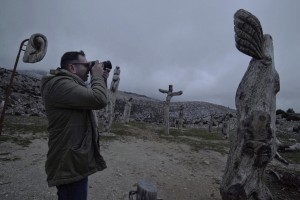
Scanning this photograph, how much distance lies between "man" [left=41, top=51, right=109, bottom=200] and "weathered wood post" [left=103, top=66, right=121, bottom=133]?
11.5 m

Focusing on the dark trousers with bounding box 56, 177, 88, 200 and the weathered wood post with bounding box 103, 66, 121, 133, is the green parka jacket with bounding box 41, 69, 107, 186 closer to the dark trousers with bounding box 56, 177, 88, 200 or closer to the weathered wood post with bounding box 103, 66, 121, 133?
the dark trousers with bounding box 56, 177, 88, 200

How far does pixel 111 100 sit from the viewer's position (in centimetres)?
1480

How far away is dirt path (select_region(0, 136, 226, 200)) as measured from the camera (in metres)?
5.52

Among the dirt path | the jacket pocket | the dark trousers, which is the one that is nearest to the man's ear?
the jacket pocket

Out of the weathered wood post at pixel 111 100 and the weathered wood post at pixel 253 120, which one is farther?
the weathered wood post at pixel 111 100

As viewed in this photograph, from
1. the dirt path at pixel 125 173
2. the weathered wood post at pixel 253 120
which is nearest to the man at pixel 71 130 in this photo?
the weathered wood post at pixel 253 120

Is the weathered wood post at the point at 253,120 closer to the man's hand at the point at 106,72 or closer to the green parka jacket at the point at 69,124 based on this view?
the man's hand at the point at 106,72

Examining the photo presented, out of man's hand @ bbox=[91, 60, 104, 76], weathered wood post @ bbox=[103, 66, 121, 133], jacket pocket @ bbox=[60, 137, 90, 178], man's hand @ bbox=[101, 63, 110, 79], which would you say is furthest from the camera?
weathered wood post @ bbox=[103, 66, 121, 133]

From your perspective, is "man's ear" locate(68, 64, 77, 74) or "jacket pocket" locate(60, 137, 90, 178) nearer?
"jacket pocket" locate(60, 137, 90, 178)

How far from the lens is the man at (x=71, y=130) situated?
8.50 feet

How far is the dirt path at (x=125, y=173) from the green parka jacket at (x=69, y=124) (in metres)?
2.98

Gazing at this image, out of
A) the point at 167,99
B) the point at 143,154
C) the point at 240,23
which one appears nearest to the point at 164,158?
the point at 143,154

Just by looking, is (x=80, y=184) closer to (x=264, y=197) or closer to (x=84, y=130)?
(x=84, y=130)

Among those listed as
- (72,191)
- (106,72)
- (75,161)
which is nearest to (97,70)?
(106,72)
